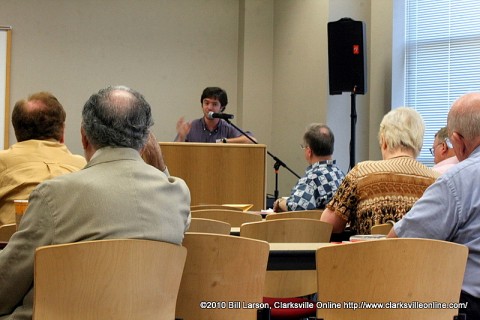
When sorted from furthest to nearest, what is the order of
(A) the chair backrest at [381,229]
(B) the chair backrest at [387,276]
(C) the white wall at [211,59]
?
1. (C) the white wall at [211,59]
2. (A) the chair backrest at [381,229]
3. (B) the chair backrest at [387,276]

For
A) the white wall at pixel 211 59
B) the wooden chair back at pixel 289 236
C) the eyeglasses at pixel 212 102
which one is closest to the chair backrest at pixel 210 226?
the wooden chair back at pixel 289 236

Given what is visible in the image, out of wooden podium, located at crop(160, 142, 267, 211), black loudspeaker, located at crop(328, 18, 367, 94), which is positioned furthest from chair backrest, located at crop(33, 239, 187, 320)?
black loudspeaker, located at crop(328, 18, 367, 94)

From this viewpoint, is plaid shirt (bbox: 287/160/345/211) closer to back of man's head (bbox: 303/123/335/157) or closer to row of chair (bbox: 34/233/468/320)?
back of man's head (bbox: 303/123/335/157)

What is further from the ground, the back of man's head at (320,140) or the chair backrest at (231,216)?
the back of man's head at (320,140)

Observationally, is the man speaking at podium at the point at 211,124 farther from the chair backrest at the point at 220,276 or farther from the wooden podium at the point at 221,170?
the chair backrest at the point at 220,276

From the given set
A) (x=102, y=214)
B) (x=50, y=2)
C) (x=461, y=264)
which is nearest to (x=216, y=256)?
(x=102, y=214)

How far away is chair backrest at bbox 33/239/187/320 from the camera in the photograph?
1.96m

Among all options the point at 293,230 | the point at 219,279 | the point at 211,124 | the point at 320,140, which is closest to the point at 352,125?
the point at 211,124

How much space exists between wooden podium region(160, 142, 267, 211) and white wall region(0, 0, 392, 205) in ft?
7.94

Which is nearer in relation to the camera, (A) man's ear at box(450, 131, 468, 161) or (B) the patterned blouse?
(A) man's ear at box(450, 131, 468, 161)

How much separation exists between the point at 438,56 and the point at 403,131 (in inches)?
173

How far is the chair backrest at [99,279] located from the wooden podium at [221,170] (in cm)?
389

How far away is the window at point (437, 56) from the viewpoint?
752 cm

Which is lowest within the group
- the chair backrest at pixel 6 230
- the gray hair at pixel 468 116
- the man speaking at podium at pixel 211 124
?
the chair backrest at pixel 6 230
